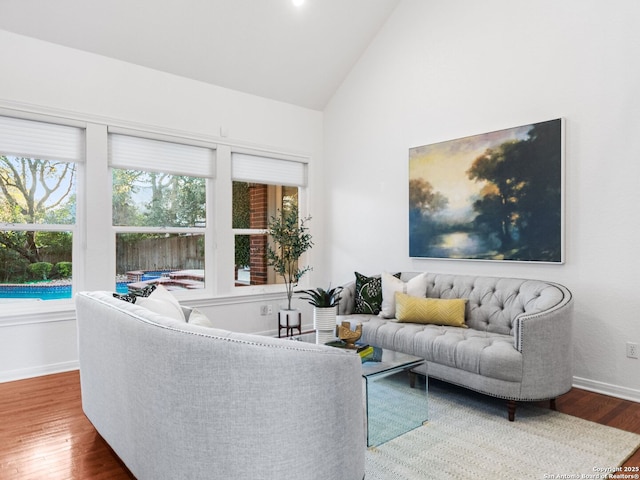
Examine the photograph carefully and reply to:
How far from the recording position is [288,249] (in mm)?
5094

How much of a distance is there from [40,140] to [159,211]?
120 cm

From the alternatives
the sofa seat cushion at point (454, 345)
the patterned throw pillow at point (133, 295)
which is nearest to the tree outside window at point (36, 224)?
the patterned throw pillow at point (133, 295)

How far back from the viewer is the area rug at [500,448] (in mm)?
2139

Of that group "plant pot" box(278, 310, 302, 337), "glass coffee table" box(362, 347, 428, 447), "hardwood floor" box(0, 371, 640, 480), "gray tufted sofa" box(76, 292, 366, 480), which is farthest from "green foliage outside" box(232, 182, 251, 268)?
"gray tufted sofa" box(76, 292, 366, 480)

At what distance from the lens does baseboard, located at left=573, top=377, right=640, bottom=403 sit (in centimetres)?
315

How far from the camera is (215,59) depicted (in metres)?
4.49

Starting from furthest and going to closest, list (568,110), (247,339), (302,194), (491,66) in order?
(302,194) → (491,66) → (568,110) → (247,339)

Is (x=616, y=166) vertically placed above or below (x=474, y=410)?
above

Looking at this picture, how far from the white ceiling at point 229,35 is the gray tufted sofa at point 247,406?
3.26m

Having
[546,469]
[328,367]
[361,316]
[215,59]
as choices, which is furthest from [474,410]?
[215,59]

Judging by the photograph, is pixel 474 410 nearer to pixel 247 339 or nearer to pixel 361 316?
pixel 361 316

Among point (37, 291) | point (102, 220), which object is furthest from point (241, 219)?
point (37, 291)

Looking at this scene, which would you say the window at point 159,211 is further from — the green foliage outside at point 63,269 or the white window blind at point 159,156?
the green foliage outside at point 63,269

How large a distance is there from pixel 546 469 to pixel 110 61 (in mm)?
4559
